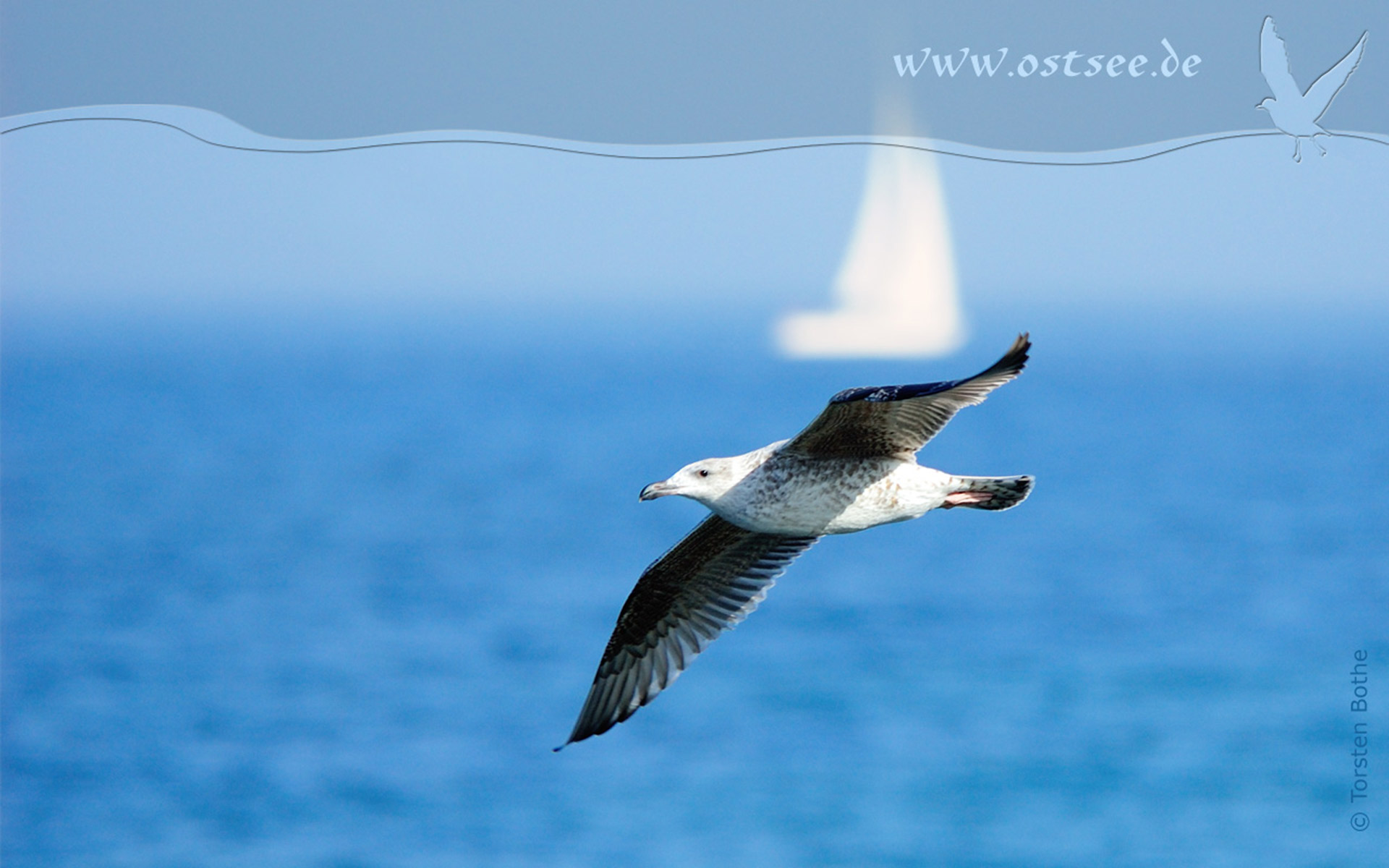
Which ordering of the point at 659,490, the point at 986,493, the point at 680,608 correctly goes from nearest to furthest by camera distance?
the point at 659,490 → the point at 986,493 → the point at 680,608

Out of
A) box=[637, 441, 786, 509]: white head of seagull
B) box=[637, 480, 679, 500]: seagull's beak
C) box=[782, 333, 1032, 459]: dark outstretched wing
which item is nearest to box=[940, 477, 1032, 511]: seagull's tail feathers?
box=[782, 333, 1032, 459]: dark outstretched wing

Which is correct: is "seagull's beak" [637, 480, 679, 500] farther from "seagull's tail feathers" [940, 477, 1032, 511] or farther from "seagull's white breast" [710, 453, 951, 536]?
"seagull's tail feathers" [940, 477, 1032, 511]

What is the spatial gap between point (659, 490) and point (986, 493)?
824 mm

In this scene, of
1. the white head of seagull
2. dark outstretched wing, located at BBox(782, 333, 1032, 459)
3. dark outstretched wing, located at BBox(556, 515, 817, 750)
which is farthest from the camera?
dark outstretched wing, located at BBox(556, 515, 817, 750)

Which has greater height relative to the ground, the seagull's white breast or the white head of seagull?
the white head of seagull

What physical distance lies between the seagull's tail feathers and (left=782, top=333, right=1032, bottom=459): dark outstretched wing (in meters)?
0.15

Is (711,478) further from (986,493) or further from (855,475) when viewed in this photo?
(986,493)

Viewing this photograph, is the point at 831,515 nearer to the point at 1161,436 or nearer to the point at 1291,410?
the point at 1161,436

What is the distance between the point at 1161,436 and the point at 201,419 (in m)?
18.8

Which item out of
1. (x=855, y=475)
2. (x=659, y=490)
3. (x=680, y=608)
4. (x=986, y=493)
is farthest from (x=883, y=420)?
(x=680, y=608)

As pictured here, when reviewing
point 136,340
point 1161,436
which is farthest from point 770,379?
point 136,340

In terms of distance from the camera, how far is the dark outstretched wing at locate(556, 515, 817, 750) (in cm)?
506

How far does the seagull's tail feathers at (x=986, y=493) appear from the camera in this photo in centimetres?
448

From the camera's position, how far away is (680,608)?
5.18 meters
